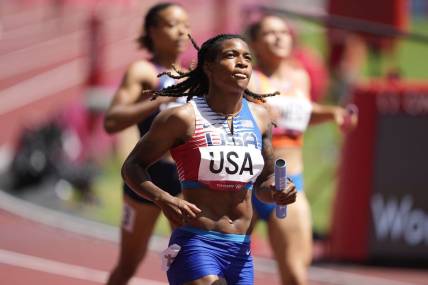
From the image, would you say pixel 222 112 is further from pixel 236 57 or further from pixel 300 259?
pixel 300 259

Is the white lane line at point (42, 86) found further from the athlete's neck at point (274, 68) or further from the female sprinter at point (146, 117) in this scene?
the female sprinter at point (146, 117)

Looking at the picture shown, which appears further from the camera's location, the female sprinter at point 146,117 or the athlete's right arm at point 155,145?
the female sprinter at point 146,117

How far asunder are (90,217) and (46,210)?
0.65m

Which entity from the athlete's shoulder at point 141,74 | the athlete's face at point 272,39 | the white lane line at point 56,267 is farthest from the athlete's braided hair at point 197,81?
the white lane line at point 56,267

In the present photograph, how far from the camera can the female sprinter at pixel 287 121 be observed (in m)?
7.79

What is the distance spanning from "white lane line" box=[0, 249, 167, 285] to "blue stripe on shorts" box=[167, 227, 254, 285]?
15.5 feet

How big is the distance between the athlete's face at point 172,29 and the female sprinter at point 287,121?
569 mm

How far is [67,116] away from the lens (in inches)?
→ 695

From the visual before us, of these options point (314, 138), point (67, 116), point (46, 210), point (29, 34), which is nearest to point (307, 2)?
point (29, 34)

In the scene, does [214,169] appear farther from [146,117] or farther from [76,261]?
[76,261]

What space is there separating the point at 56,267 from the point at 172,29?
441 cm

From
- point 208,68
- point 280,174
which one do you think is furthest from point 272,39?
point 280,174

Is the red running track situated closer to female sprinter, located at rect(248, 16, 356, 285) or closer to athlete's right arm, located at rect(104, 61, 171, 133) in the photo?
female sprinter, located at rect(248, 16, 356, 285)

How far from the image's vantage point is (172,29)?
7652mm
